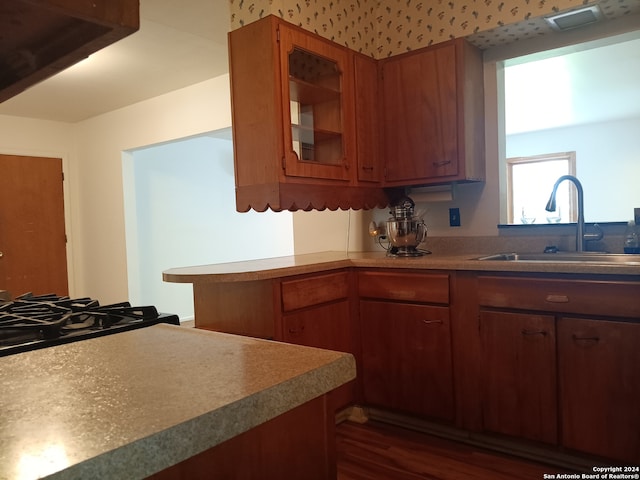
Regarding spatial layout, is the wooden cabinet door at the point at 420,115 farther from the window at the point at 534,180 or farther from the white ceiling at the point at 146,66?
the window at the point at 534,180

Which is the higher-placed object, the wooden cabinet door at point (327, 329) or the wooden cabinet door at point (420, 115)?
the wooden cabinet door at point (420, 115)

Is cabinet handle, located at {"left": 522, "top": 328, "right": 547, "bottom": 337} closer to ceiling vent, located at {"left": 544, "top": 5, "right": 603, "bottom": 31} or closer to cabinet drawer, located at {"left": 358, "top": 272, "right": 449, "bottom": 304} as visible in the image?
cabinet drawer, located at {"left": 358, "top": 272, "right": 449, "bottom": 304}

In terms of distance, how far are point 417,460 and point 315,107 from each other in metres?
1.79

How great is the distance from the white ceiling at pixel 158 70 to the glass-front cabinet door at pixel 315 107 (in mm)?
602

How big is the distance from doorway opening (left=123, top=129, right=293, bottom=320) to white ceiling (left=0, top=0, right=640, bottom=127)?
74 cm

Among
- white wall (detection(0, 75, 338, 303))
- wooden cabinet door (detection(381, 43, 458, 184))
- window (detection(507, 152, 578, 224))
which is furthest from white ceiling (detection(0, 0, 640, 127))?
window (detection(507, 152, 578, 224))

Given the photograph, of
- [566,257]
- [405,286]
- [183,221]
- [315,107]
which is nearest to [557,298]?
[566,257]

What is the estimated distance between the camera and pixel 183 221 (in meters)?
5.33

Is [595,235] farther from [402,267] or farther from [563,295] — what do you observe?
[402,267]

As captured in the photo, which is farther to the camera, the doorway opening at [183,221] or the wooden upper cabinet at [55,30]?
the doorway opening at [183,221]

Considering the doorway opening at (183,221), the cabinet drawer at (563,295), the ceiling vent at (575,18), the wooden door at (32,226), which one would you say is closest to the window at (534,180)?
the doorway opening at (183,221)

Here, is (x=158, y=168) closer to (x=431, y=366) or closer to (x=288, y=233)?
(x=288, y=233)

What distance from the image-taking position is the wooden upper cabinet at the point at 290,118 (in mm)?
2256

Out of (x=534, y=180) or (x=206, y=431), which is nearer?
(x=206, y=431)
